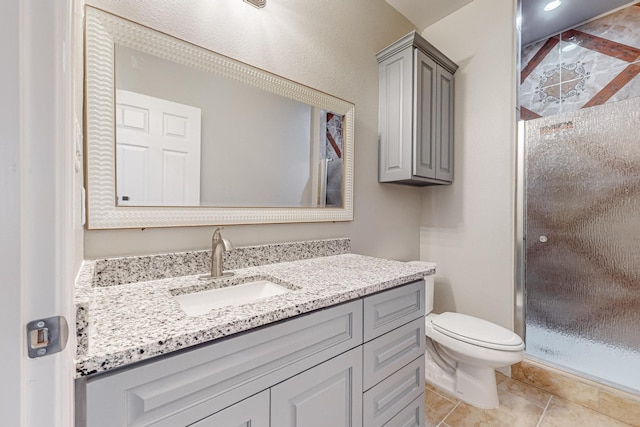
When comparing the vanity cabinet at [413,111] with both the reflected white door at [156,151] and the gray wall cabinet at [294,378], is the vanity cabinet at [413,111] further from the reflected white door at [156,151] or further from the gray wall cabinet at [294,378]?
the reflected white door at [156,151]

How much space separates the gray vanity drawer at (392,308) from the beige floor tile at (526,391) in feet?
3.61

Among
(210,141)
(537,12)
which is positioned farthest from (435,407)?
(537,12)

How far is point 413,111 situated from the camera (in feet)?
5.62

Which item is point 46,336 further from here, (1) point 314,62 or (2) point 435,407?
(2) point 435,407

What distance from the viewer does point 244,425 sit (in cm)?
71

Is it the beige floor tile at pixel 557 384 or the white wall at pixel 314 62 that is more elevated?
the white wall at pixel 314 62

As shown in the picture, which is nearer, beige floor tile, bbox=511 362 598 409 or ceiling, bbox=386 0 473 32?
beige floor tile, bbox=511 362 598 409

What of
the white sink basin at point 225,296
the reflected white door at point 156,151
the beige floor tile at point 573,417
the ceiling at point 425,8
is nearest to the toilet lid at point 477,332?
the beige floor tile at point 573,417

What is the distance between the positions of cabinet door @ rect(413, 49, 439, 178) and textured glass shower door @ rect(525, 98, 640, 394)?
26.8 inches

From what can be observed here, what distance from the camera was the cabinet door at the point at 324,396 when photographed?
778mm

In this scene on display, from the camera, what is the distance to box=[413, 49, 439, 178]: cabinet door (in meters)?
1.72

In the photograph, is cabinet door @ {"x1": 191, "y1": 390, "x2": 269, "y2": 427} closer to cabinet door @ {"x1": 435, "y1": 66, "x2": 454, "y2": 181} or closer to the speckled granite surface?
the speckled granite surface

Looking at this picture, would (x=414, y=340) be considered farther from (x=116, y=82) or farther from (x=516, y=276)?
(x=116, y=82)

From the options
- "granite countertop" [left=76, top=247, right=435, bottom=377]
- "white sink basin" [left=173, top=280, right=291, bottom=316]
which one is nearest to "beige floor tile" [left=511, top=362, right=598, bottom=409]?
"granite countertop" [left=76, top=247, right=435, bottom=377]
